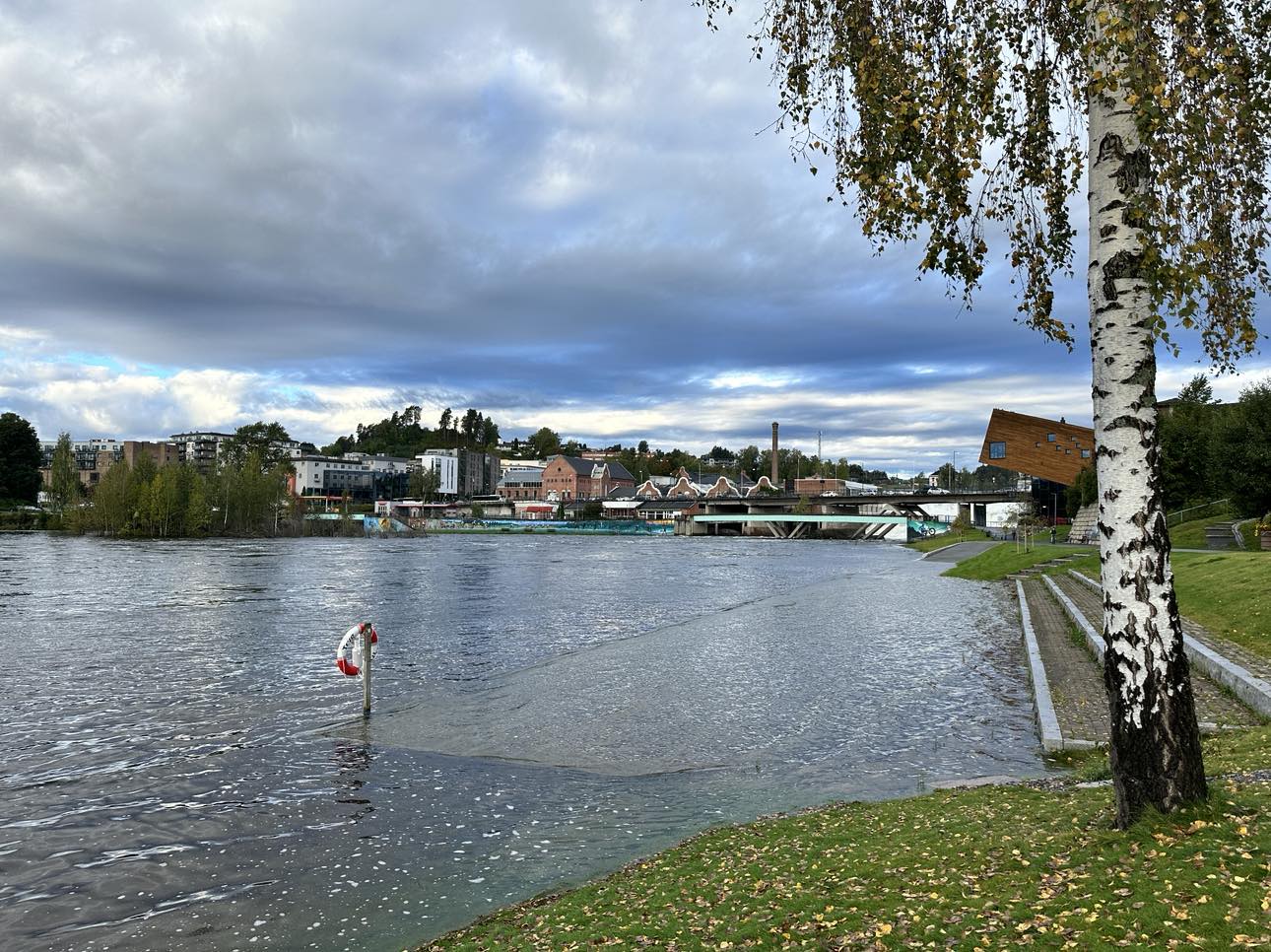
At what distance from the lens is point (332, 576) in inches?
2290

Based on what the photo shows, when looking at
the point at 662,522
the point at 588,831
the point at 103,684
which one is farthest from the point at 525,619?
the point at 662,522

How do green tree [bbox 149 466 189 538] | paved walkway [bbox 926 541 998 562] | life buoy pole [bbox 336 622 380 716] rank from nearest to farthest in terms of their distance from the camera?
life buoy pole [bbox 336 622 380 716] < paved walkway [bbox 926 541 998 562] < green tree [bbox 149 466 189 538]

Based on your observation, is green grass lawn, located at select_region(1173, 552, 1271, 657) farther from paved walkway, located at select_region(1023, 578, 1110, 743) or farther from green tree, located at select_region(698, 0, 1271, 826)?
green tree, located at select_region(698, 0, 1271, 826)

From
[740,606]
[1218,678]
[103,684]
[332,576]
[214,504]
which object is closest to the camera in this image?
[1218,678]

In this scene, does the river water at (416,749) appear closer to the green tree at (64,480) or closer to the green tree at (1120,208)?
the green tree at (1120,208)

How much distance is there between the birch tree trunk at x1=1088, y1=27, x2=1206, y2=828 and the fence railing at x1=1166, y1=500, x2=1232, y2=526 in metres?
72.6

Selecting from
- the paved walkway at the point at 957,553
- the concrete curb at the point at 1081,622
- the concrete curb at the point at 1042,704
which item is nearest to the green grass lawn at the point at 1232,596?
the concrete curb at the point at 1081,622

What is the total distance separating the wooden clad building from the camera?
11119 cm

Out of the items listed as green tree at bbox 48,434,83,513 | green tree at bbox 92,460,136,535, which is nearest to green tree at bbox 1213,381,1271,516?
green tree at bbox 92,460,136,535

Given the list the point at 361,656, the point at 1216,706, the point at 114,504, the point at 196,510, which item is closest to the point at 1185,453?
the point at 1216,706

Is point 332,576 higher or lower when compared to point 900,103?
lower

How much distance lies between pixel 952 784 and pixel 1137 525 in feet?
21.8

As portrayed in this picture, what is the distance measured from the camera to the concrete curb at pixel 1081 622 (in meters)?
22.2

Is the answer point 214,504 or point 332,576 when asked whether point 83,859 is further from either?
point 214,504
